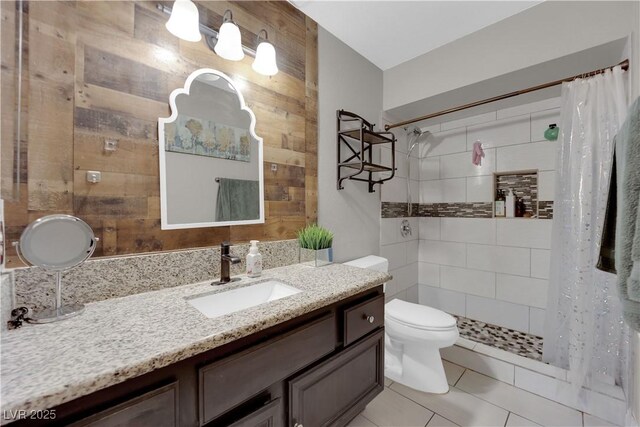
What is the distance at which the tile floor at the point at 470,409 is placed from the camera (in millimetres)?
1373

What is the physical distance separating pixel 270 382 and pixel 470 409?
1.36m

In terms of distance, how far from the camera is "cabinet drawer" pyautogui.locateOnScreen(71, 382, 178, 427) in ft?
1.70

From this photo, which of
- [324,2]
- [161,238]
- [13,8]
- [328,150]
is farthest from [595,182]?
[13,8]

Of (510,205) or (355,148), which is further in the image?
(510,205)

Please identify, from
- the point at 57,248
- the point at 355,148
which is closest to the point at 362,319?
the point at 57,248

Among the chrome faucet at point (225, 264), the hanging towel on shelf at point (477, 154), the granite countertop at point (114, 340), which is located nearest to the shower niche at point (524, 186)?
the hanging towel on shelf at point (477, 154)

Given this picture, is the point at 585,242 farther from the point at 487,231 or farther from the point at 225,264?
the point at 225,264

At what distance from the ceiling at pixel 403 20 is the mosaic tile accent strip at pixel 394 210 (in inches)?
48.4

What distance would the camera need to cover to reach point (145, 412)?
22.5 inches

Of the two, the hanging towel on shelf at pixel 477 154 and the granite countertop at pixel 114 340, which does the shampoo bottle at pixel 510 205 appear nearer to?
the hanging towel on shelf at pixel 477 154

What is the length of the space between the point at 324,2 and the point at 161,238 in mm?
1618

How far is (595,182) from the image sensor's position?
146 centimetres

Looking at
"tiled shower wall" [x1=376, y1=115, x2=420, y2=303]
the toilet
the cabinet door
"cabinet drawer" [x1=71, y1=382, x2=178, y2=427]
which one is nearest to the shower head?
"tiled shower wall" [x1=376, y1=115, x2=420, y2=303]

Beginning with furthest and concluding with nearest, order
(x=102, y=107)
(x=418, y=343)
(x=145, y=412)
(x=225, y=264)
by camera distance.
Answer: (x=418, y=343)
(x=225, y=264)
(x=102, y=107)
(x=145, y=412)
